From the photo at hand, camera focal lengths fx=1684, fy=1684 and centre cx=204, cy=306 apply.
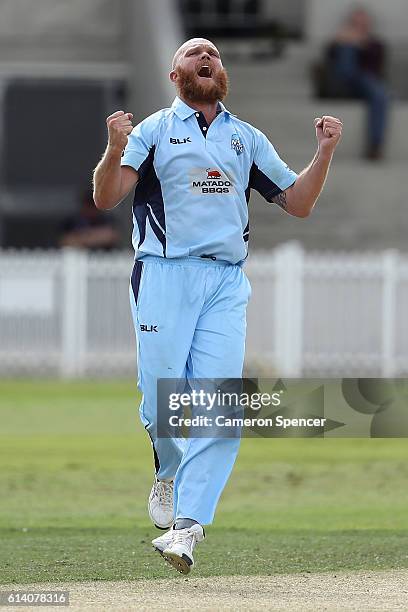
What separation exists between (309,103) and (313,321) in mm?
5446

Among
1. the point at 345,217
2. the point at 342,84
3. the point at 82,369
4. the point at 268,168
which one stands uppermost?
the point at 268,168

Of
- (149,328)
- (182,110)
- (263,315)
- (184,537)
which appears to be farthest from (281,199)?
(263,315)

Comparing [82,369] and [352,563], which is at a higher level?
[352,563]

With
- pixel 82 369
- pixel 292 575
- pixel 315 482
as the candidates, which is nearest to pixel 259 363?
pixel 82 369

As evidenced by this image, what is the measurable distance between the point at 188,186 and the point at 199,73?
0.54 metres

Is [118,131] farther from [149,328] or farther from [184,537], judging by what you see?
[184,537]

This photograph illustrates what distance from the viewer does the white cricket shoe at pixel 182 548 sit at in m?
7.07

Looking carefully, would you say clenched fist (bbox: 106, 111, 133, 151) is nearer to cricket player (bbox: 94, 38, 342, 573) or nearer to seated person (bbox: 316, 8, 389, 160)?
cricket player (bbox: 94, 38, 342, 573)

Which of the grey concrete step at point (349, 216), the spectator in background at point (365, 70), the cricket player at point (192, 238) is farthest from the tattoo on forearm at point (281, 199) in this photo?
the spectator in background at point (365, 70)

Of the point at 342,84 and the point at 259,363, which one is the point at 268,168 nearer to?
the point at 259,363

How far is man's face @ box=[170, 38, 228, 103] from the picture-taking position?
299 inches

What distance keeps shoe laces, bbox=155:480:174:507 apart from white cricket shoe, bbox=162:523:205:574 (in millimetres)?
767

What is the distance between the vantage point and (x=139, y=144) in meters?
7.52

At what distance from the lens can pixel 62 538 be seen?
9117 millimetres
